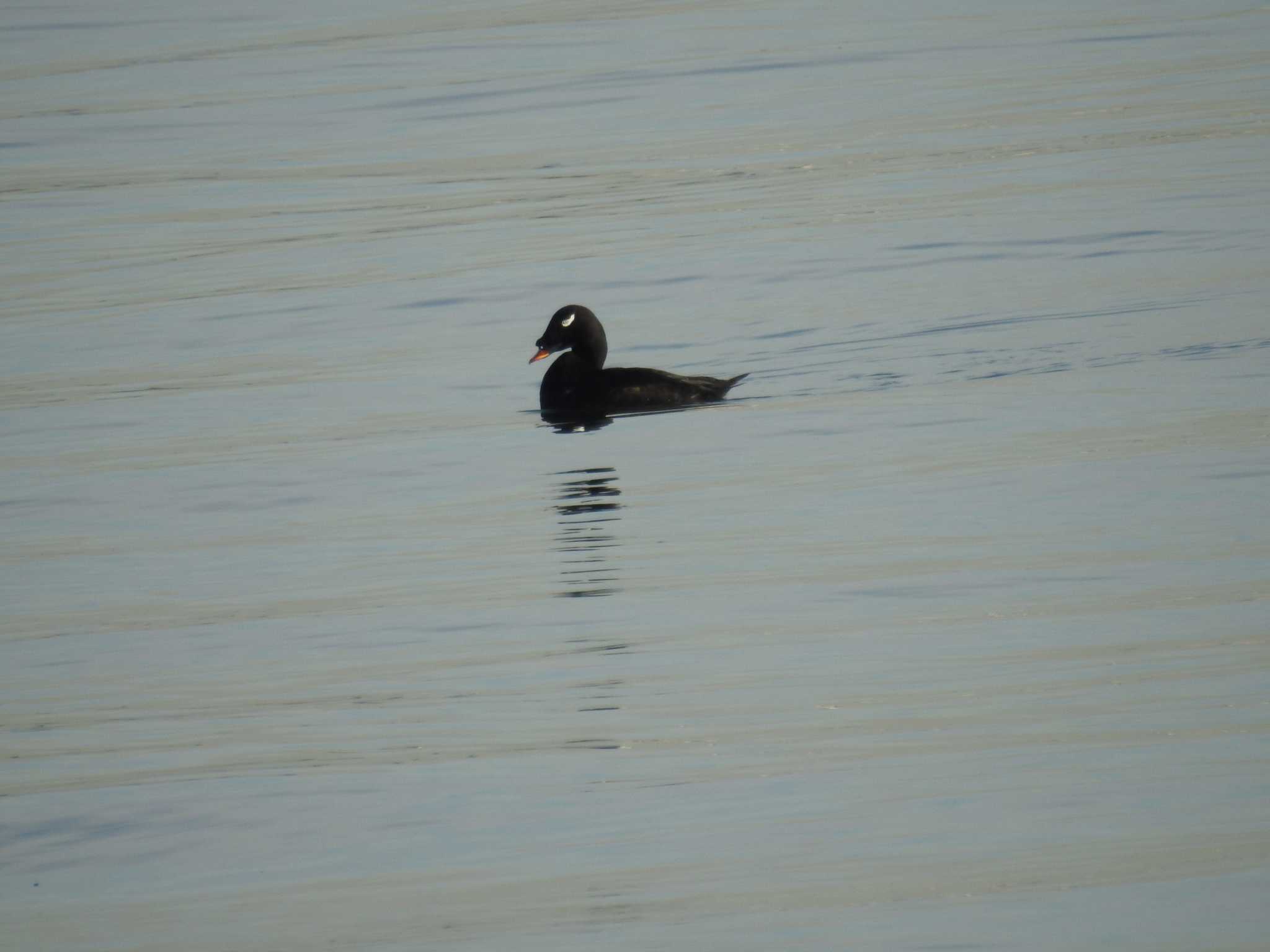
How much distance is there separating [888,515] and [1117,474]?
129 cm

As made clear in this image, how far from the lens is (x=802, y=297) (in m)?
18.9

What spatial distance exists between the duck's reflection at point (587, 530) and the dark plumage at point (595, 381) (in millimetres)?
1828

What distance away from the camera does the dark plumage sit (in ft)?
49.8

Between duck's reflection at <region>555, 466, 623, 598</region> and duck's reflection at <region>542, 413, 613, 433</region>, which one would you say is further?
duck's reflection at <region>542, 413, 613, 433</region>

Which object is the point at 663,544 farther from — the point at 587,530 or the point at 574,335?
the point at 574,335

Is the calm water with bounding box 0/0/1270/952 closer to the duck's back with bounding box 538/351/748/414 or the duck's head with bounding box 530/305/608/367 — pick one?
the duck's back with bounding box 538/351/748/414

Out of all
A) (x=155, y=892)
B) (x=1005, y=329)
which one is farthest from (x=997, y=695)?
(x=1005, y=329)

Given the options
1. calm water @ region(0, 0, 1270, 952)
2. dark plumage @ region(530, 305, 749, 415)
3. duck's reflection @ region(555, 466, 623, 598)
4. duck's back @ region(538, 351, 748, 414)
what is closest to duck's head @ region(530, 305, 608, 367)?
dark plumage @ region(530, 305, 749, 415)

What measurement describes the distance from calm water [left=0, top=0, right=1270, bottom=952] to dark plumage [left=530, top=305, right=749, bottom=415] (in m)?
0.22

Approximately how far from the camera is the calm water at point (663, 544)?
6.73 m

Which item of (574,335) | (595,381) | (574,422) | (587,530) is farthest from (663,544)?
(574,335)

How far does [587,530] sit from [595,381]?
413 cm

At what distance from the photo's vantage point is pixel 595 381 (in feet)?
51.2

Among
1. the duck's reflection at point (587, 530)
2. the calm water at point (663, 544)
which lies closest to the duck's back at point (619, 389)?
the calm water at point (663, 544)
